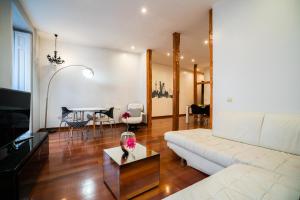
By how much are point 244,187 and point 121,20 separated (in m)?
3.87

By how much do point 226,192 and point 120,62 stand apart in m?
5.62

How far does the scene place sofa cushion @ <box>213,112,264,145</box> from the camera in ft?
6.92

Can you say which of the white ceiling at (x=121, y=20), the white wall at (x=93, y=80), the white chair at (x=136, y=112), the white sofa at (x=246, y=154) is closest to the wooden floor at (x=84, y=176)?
the white sofa at (x=246, y=154)

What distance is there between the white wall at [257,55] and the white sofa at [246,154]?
11.7 inches

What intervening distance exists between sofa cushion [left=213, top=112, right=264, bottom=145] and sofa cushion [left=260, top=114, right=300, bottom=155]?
84mm

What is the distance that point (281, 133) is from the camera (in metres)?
1.86

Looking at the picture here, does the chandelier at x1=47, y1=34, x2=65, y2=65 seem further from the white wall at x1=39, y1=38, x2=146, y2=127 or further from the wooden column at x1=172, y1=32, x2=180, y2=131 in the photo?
the wooden column at x1=172, y1=32, x2=180, y2=131

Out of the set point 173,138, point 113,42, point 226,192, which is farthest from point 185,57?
point 226,192

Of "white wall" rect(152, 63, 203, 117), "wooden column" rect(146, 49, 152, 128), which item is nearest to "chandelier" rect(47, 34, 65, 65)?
"wooden column" rect(146, 49, 152, 128)

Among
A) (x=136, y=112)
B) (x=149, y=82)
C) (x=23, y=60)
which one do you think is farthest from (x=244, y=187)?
(x=23, y=60)

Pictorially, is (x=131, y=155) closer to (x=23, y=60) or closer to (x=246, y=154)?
(x=246, y=154)

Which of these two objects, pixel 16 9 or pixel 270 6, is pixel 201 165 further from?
pixel 16 9

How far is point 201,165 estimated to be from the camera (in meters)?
2.14

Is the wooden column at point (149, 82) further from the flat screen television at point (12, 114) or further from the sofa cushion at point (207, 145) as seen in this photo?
the flat screen television at point (12, 114)
